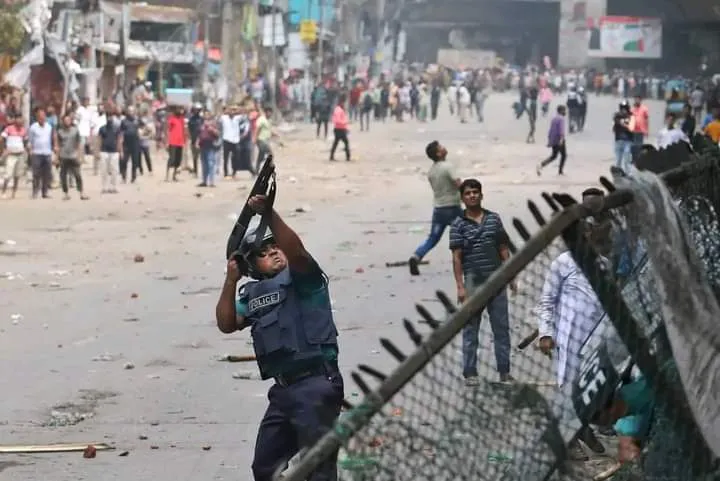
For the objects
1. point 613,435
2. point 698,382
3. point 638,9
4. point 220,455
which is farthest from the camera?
point 638,9

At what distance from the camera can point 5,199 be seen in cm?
2652

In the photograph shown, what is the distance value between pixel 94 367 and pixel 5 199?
15.4 metres

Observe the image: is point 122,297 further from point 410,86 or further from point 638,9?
point 638,9

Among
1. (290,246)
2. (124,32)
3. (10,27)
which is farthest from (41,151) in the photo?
(290,246)

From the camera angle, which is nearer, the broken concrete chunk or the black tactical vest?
the black tactical vest

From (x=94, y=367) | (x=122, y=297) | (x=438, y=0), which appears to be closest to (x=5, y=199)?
(x=122, y=297)

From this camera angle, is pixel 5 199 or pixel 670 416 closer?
pixel 670 416

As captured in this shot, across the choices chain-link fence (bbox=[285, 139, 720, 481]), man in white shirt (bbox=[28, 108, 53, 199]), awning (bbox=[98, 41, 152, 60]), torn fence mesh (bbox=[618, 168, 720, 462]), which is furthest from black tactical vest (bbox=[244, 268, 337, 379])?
awning (bbox=[98, 41, 152, 60])

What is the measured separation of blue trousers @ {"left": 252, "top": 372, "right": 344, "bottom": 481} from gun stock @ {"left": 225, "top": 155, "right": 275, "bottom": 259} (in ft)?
1.88

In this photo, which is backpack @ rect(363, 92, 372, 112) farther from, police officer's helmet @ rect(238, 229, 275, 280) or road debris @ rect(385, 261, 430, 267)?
police officer's helmet @ rect(238, 229, 275, 280)

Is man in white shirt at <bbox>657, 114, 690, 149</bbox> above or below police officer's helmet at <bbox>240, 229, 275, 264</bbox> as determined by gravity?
below

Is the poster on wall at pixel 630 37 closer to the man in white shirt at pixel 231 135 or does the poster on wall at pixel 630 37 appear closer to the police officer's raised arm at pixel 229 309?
the man in white shirt at pixel 231 135

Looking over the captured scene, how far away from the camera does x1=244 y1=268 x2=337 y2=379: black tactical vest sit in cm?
623

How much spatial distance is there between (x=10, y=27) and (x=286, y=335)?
24245 millimetres
